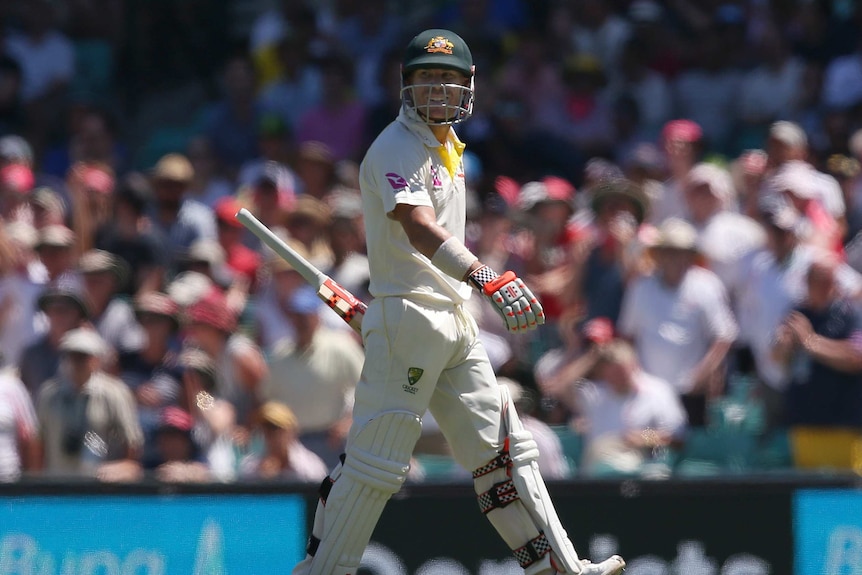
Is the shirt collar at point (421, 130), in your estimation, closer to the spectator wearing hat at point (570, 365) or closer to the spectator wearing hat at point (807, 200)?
the spectator wearing hat at point (570, 365)

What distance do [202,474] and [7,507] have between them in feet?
4.67

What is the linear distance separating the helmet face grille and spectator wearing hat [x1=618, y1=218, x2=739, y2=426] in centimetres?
432

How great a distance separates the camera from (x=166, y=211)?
11.9 m

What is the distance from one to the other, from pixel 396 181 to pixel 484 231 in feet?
15.9

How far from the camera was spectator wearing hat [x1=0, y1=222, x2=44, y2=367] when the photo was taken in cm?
1051

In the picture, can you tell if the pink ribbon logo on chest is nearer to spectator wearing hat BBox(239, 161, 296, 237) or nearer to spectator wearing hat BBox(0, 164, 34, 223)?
spectator wearing hat BBox(239, 161, 296, 237)

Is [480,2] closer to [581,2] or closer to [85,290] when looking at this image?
[581,2]

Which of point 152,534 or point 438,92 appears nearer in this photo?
point 438,92

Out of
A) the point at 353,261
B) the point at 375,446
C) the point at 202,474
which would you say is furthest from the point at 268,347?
the point at 375,446

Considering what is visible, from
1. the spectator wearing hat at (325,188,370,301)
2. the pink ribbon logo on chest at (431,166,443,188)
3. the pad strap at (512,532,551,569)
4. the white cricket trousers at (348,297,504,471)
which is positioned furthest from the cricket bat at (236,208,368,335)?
the spectator wearing hat at (325,188,370,301)

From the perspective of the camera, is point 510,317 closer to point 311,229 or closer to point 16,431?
point 16,431

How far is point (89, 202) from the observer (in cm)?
1194

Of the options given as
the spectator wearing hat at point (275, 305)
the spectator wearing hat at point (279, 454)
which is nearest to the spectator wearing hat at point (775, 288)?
the spectator wearing hat at point (275, 305)

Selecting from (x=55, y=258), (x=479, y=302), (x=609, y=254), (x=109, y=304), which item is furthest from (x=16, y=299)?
(x=609, y=254)
